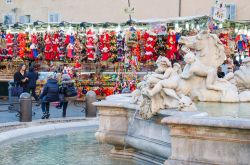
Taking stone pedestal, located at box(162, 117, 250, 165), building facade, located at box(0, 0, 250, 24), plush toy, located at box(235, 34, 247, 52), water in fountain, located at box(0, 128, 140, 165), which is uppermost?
building facade, located at box(0, 0, 250, 24)

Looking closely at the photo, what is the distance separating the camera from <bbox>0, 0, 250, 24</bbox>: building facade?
27.1 metres

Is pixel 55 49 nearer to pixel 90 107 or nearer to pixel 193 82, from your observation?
pixel 90 107

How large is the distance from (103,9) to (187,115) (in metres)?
24.6

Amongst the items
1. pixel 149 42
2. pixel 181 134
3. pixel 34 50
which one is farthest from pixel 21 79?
pixel 181 134

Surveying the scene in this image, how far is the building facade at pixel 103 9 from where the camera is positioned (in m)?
27.1

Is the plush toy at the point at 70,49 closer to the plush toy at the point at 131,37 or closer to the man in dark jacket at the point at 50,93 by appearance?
the plush toy at the point at 131,37

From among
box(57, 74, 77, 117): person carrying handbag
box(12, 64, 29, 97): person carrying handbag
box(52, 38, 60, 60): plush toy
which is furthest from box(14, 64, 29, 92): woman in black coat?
box(52, 38, 60, 60): plush toy

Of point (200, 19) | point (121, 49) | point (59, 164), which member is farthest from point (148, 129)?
point (121, 49)

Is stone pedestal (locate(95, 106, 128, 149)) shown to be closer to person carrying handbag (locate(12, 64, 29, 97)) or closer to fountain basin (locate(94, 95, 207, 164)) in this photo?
fountain basin (locate(94, 95, 207, 164))

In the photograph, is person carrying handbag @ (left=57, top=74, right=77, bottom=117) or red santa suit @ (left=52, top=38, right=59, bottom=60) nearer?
person carrying handbag @ (left=57, top=74, right=77, bottom=117)

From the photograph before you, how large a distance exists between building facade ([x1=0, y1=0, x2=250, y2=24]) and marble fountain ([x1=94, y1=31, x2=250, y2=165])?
17.0 meters

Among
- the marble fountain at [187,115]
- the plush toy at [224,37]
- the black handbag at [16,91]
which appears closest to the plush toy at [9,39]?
the black handbag at [16,91]

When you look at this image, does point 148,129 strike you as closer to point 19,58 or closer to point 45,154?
point 45,154

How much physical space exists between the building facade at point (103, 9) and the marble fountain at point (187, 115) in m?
17.0
